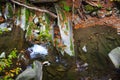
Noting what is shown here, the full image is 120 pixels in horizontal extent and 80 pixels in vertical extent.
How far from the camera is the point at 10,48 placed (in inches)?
384

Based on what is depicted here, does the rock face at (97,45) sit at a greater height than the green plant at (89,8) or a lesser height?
lesser

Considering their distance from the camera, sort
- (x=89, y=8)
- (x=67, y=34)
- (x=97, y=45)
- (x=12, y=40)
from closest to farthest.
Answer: (x=12, y=40), (x=97, y=45), (x=67, y=34), (x=89, y=8)

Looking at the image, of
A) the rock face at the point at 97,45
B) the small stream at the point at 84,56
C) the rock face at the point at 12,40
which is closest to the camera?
the small stream at the point at 84,56

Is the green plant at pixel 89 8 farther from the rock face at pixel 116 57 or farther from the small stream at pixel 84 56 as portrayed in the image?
the rock face at pixel 116 57

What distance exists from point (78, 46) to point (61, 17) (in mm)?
1721

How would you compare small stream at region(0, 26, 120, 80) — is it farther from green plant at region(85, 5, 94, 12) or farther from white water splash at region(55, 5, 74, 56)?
green plant at region(85, 5, 94, 12)

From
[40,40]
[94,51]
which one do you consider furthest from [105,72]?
[40,40]

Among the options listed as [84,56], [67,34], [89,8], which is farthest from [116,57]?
[89,8]

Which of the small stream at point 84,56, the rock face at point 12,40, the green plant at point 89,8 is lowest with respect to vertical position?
the small stream at point 84,56

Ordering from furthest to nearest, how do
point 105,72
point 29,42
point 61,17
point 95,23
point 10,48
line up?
point 95,23 < point 61,17 < point 29,42 < point 10,48 < point 105,72

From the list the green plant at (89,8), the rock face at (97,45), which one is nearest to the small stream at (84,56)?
the rock face at (97,45)

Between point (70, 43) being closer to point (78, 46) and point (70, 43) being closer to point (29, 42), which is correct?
point (78, 46)

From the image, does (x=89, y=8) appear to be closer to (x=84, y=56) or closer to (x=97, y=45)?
(x=97, y=45)

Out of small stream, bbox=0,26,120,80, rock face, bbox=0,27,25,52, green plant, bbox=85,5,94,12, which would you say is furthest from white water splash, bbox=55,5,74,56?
green plant, bbox=85,5,94,12
